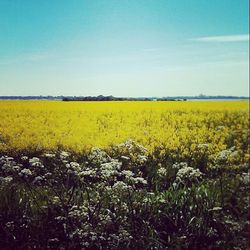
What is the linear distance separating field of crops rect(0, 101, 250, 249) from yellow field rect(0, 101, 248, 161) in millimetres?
11

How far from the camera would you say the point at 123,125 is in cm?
515

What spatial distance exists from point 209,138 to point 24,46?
7.08 feet

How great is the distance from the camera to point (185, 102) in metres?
5.92

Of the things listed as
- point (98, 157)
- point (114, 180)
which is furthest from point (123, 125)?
point (114, 180)

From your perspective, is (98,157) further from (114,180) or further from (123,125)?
(123,125)

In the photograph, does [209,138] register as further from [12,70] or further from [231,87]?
[12,70]

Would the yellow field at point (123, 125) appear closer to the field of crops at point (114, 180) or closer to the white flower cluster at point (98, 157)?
the field of crops at point (114, 180)

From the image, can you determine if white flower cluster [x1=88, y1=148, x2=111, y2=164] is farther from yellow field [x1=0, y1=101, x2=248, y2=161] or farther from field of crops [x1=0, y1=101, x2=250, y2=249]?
yellow field [x1=0, y1=101, x2=248, y2=161]

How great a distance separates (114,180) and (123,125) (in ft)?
2.47

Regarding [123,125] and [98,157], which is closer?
[98,157]

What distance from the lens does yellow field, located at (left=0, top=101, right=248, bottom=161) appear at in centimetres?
466

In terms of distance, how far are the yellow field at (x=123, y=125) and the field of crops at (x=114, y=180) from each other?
1 centimetres

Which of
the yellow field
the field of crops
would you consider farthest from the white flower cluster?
the yellow field

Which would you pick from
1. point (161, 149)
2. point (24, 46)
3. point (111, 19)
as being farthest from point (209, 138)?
point (24, 46)
